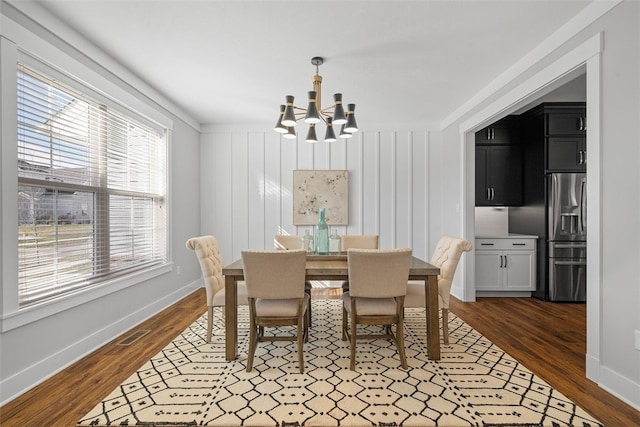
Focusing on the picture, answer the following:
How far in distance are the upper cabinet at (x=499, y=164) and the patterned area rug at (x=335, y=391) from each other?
272 cm

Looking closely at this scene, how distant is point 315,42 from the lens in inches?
107

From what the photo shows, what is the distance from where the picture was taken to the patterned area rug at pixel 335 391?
5.98 feet

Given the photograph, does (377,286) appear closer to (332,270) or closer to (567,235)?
(332,270)

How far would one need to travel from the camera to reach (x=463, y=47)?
2.83 meters

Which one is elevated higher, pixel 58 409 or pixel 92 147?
pixel 92 147

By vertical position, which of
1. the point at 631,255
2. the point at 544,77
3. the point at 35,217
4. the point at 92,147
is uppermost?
the point at 544,77

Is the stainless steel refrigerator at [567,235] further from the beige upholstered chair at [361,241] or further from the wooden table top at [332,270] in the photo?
the wooden table top at [332,270]

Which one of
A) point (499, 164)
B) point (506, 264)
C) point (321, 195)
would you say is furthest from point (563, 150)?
point (321, 195)

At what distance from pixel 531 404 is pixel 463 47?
2.75 meters

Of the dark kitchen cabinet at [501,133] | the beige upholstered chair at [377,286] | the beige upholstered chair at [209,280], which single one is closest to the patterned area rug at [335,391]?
the beige upholstered chair at [377,286]

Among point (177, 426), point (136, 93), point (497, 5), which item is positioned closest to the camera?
point (177, 426)

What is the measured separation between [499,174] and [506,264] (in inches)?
52.9

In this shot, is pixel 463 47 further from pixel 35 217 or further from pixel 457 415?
pixel 35 217

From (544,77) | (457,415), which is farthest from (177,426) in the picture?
(544,77)
